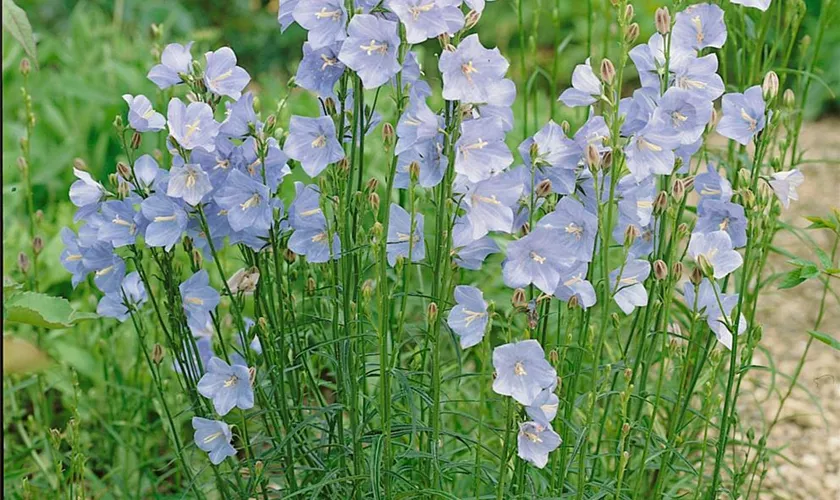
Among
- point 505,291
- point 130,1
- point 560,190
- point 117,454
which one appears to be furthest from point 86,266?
point 130,1

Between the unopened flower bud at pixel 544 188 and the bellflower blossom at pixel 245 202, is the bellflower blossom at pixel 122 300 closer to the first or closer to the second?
the bellflower blossom at pixel 245 202

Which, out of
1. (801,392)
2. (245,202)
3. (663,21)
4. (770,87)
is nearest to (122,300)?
(245,202)

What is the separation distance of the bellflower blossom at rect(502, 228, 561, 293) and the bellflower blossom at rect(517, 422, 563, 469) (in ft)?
0.68

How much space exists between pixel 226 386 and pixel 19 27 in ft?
2.10

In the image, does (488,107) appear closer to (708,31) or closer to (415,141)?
(415,141)

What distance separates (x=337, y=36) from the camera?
5.08 ft

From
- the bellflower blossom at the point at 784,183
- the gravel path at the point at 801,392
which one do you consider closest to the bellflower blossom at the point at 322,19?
the bellflower blossom at the point at 784,183

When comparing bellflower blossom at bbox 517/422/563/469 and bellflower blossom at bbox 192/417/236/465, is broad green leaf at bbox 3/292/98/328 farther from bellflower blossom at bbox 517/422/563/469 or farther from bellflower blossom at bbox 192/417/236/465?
bellflower blossom at bbox 517/422/563/469

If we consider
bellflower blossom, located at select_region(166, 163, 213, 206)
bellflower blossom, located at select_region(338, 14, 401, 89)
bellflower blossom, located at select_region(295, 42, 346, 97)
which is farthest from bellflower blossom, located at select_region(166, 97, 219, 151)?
bellflower blossom, located at select_region(338, 14, 401, 89)

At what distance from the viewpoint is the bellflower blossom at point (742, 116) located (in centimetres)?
166

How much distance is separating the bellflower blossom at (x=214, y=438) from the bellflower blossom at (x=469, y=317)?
1.57ft

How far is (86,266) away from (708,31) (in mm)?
1098

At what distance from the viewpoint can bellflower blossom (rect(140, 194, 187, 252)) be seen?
5.48ft

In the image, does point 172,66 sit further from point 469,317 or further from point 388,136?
point 469,317
